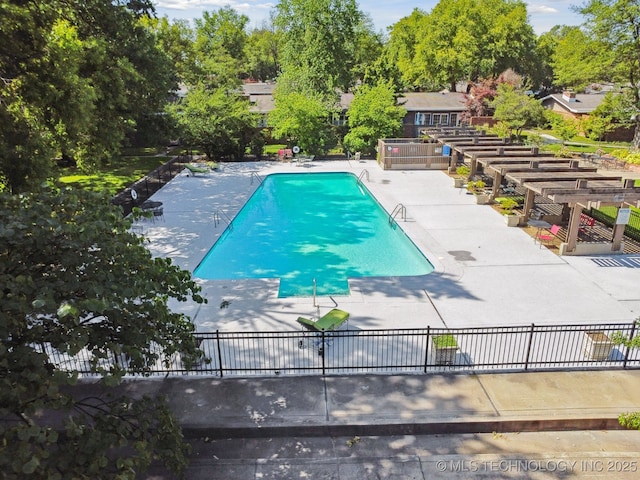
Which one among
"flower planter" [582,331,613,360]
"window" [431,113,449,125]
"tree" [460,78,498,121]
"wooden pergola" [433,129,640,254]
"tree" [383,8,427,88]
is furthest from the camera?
"tree" [383,8,427,88]

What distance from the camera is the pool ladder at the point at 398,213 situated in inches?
855

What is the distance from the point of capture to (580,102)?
4819cm

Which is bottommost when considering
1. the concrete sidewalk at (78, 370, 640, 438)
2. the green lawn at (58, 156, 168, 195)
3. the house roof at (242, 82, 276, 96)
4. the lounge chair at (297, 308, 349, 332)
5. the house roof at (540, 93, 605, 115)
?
the concrete sidewalk at (78, 370, 640, 438)

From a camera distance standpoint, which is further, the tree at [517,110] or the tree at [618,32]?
the tree at [517,110]

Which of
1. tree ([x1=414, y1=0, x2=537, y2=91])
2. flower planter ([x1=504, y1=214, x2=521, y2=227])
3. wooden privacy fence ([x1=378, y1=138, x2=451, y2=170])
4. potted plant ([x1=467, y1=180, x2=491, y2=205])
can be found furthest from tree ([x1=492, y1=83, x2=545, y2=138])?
flower planter ([x1=504, y1=214, x2=521, y2=227])

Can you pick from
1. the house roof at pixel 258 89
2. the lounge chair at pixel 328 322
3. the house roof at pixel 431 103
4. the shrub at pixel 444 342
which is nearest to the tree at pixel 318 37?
the house roof at pixel 431 103

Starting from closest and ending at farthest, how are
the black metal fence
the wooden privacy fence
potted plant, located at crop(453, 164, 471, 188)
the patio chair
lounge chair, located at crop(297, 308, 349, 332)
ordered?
the black metal fence
lounge chair, located at crop(297, 308, 349, 332)
the patio chair
potted plant, located at crop(453, 164, 471, 188)
the wooden privacy fence

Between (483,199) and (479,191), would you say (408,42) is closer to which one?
(479,191)

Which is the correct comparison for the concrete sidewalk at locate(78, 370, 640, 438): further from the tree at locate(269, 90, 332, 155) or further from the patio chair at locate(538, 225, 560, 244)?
the tree at locate(269, 90, 332, 155)

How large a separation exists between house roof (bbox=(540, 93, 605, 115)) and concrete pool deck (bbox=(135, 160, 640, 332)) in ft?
105

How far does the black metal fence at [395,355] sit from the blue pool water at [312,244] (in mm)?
3832

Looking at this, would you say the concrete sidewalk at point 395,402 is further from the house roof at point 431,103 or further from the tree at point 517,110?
the house roof at point 431,103

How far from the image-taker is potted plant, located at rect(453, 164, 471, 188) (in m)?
26.7

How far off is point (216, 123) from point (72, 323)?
2909 centimetres
